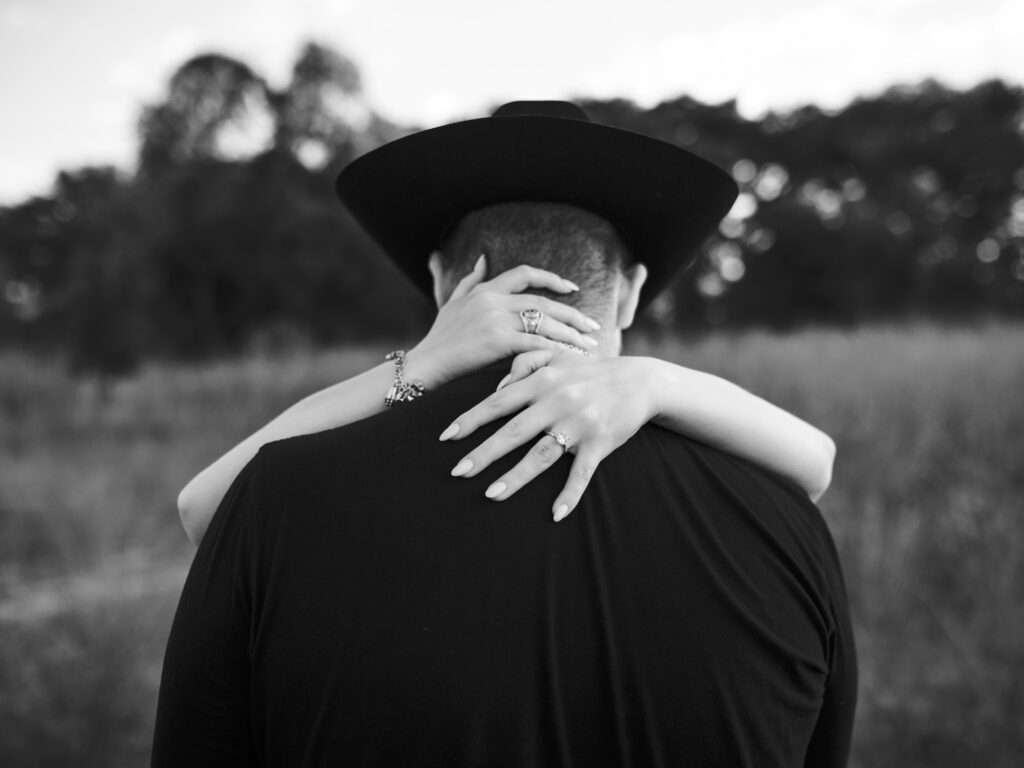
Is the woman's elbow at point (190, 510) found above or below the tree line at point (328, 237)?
below

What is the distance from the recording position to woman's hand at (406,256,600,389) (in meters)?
1.40

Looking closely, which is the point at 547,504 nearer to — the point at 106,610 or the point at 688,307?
the point at 106,610

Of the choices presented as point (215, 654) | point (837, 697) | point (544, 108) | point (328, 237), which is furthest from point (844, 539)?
point (328, 237)

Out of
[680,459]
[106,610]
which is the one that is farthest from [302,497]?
[106,610]

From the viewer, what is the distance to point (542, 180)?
1.58 meters

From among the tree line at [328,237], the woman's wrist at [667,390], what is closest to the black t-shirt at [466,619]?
the woman's wrist at [667,390]

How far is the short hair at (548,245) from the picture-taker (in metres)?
1.50

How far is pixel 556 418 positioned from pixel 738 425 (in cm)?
52

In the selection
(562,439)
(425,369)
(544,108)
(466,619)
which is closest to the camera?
(466,619)

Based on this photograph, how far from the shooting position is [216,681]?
124 centimetres

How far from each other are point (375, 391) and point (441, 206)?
0.51 m

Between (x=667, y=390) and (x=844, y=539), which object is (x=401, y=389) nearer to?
(x=667, y=390)

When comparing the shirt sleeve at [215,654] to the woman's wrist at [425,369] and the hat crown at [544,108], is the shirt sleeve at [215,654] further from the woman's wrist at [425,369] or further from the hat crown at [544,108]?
the hat crown at [544,108]

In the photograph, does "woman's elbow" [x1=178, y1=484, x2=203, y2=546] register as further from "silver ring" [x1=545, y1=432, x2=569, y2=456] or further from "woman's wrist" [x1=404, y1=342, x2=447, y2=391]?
"silver ring" [x1=545, y1=432, x2=569, y2=456]
